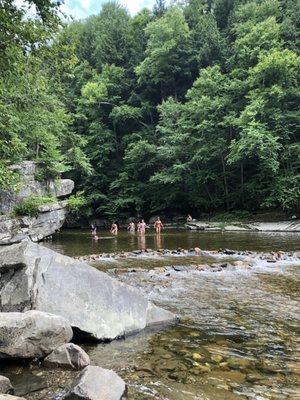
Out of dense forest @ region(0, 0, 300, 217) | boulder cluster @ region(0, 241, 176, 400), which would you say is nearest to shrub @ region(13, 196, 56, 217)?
dense forest @ region(0, 0, 300, 217)

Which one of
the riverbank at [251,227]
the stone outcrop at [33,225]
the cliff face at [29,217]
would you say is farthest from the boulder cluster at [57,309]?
the riverbank at [251,227]

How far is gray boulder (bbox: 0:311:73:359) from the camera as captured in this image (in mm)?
4602

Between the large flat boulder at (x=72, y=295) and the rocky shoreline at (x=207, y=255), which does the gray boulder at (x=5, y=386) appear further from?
the rocky shoreline at (x=207, y=255)

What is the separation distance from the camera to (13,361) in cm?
471

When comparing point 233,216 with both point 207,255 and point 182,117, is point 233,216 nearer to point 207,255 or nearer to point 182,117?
point 182,117

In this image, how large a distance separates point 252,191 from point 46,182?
1738 centimetres

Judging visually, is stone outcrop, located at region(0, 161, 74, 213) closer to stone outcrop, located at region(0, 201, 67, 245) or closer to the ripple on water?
stone outcrop, located at region(0, 201, 67, 245)

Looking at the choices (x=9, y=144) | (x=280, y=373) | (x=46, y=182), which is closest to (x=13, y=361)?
(x=280, y=373)

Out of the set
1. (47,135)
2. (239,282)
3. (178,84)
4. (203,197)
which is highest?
(178,84)

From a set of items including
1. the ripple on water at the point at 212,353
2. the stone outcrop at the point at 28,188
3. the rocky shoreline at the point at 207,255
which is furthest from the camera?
the stone outcrop at the point at 28,188

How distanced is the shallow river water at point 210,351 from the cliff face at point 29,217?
10.7m

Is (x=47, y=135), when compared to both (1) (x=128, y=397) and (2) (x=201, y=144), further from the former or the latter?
(1) (x=128, y=397)

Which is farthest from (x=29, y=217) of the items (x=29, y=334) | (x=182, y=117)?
(x=182, y=117)

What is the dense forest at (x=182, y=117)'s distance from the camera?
29109 millimetres
